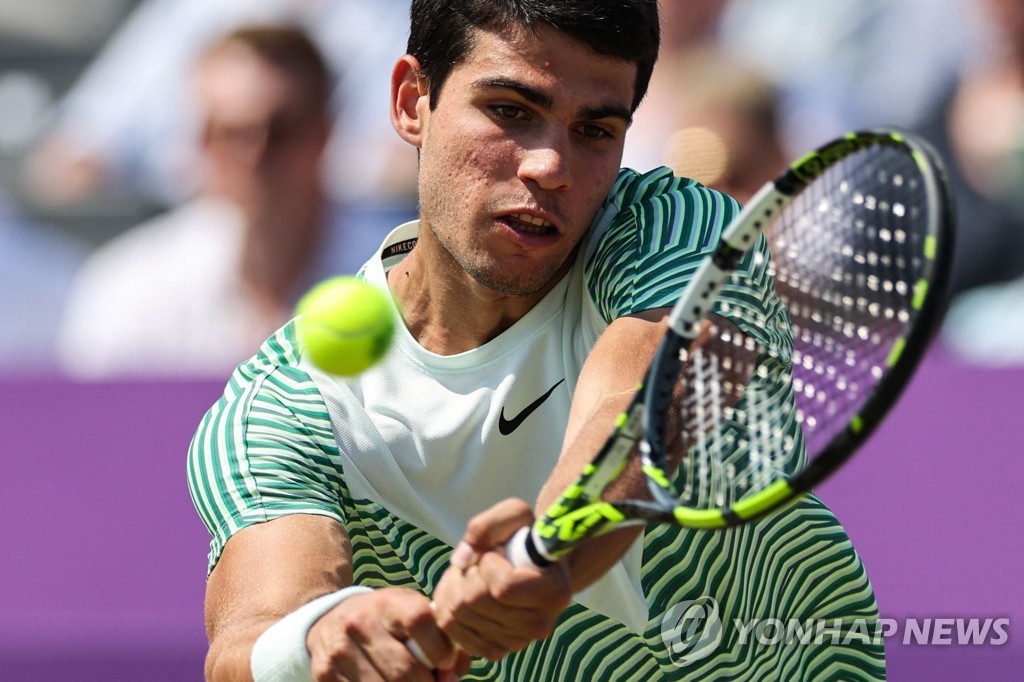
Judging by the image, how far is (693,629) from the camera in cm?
283

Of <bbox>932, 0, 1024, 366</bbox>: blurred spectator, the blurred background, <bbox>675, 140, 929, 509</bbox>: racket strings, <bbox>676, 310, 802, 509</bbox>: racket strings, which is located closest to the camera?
<bbox>675, 140, 929, 509</bbox>: racket strings

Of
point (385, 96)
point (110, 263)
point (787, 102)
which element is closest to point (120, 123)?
point (110, 263)

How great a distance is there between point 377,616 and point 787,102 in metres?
3.89

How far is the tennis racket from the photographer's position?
6.71 ft

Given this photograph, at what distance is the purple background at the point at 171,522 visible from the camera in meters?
4.51

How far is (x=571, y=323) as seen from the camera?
2869mm

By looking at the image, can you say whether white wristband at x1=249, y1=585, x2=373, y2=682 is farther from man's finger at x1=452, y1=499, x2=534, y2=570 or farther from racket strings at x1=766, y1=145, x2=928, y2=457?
racket strings at x1=766, y1=145, x2=928, y2=457

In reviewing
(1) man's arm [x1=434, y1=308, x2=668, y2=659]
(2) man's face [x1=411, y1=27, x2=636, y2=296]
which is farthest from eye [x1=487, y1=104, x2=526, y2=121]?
(1) man's arm [x1=434, y1=308, x2=668, y2=659]

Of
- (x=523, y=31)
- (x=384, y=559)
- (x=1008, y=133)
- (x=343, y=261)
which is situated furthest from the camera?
(x=343, y=261)

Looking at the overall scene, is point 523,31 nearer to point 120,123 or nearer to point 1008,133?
point 1008,133

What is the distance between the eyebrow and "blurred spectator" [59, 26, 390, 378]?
3.31 metres

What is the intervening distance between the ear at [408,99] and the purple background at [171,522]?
1966mm

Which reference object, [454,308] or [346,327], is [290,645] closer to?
[346,327]

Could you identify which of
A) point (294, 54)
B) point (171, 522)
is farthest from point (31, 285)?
point (171, 522)
